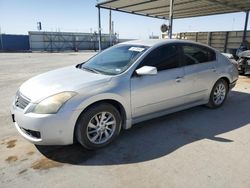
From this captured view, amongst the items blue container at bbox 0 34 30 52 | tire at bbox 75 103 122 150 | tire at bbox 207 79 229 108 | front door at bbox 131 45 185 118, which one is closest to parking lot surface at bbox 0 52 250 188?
tire at bbox 75 103 122 150

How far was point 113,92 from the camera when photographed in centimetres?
314

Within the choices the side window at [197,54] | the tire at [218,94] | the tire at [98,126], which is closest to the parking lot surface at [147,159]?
the tire at [98,126]

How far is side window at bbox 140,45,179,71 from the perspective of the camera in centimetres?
365

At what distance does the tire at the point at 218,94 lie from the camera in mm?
4750

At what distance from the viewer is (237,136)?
3.60 m

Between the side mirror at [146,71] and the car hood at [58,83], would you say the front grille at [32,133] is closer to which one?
the car hood at [58,83]

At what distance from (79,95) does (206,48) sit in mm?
3034

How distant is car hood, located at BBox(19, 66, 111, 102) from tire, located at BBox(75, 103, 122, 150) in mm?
361

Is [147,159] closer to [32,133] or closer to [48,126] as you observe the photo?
[48,126]

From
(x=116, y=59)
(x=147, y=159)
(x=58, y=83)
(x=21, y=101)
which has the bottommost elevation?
(x=147, y=159)

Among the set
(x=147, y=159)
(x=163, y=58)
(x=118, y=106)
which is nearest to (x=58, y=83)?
(x=118, y=106)

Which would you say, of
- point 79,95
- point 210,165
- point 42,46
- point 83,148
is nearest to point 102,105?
point 79,95

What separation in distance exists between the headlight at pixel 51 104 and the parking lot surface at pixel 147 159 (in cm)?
68

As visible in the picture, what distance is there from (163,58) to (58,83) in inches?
71.5
